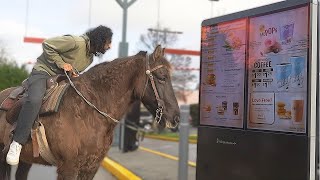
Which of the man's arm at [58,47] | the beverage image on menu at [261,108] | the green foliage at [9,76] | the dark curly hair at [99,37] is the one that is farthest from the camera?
the green foliage at [9,76]

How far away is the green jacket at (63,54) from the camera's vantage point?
507 centimetres

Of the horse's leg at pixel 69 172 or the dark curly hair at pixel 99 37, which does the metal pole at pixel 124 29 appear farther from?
the horse's leg at pixel 69 172

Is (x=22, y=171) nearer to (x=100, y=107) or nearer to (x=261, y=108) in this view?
(x=100, y=107)

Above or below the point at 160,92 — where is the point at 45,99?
below

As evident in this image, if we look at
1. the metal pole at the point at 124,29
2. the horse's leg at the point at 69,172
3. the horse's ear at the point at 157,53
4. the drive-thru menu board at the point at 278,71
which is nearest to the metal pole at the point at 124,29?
the metal pole at the point at 124,29

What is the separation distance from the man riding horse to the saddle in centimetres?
7

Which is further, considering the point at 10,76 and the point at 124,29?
the point at 10,76

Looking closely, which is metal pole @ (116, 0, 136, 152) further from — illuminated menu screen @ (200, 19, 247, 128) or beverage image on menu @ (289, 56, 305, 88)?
beverage image on menu @ (289, 56, 305, 88)

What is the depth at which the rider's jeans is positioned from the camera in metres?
4.84

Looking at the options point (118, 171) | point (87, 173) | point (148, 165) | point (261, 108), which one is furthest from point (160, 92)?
point (148, 165)

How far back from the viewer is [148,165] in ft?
37.3

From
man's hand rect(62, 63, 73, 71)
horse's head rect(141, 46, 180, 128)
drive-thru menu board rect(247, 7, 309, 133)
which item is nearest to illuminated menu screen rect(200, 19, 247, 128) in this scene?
drive-thru menu board rect(247, 7, 309, 133)

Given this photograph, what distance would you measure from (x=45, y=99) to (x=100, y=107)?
0.59 metres

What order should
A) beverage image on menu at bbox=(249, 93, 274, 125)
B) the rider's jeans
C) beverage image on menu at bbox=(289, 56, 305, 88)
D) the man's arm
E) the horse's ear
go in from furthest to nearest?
beverage image on menu at bbox=(249, 93, 274, 125) → beverage image on menu at bbox=(289, 56, 305, 88) → the man's arm → the horse's ear → the rider's jeans
